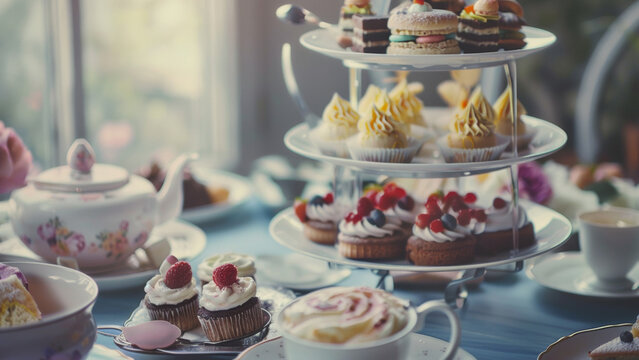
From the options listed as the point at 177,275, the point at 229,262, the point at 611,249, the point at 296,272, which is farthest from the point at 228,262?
the point at 611,249

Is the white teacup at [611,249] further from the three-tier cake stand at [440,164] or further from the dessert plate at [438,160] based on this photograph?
the dessert plate at [438,160]

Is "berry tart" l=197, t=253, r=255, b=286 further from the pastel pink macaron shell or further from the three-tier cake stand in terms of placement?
the pastel pink macaron shell

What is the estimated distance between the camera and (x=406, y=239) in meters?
1.42

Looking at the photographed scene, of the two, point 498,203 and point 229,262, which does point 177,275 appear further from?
point 498,203

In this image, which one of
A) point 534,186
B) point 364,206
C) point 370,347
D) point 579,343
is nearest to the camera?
point 370,347

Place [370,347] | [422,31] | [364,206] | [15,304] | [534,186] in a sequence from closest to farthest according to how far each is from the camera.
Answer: [370,347], [15,304], [422,31], [364,206], [534,186]

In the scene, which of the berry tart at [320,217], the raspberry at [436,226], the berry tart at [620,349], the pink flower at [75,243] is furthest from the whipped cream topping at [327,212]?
the berry tart at [620,349]

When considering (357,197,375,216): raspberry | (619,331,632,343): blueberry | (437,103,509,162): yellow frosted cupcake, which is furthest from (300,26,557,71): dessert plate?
(619,331,632,343): blueberry

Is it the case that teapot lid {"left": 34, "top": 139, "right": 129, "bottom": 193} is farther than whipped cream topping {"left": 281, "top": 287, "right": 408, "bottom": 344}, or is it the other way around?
teapot lid {"left": 34, "top": 139, "right": 129, "bottom": 193}

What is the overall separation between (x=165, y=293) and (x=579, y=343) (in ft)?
2.13

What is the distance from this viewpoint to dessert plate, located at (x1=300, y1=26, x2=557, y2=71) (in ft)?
4.12

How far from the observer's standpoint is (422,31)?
1322 millimetres

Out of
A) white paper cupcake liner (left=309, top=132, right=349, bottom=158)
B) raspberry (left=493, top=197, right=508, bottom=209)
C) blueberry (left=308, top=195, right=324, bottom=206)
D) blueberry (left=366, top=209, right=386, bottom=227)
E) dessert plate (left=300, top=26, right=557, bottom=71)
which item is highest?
dessert plate (left=300, top=26, right=557, bottom=71)

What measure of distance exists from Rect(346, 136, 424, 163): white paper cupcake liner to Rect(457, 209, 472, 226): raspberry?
5.2 inches
